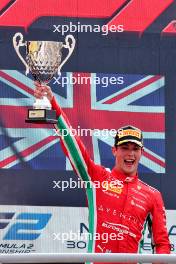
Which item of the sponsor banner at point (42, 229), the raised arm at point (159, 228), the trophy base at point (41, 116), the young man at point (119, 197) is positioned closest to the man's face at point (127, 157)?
the young man at point (119, 197)

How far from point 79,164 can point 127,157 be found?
32 cm

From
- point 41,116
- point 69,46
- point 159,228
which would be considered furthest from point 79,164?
point 69,46

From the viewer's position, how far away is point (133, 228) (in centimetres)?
600

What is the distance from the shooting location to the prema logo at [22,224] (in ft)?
19.7

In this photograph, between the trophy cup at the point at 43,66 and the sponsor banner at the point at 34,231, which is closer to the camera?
the trophy cup at the point at 43,66

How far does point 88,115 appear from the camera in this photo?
20.1 feet

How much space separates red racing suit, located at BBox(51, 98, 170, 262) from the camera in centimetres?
599

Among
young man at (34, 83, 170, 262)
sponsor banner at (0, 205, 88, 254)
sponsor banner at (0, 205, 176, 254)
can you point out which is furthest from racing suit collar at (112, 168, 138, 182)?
sponsor banner at (0, 205, 88, 254)

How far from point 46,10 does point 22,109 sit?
69 centimetres

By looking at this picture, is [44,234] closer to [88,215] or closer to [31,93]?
[88,215]

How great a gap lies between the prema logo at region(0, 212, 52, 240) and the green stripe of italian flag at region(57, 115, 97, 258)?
0.98 ft

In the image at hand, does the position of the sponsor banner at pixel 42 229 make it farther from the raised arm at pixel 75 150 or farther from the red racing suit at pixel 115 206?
the raised arm at pixel 75 150

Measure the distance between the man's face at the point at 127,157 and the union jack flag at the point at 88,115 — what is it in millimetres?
52

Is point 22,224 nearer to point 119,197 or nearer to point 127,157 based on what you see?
point 119,197
